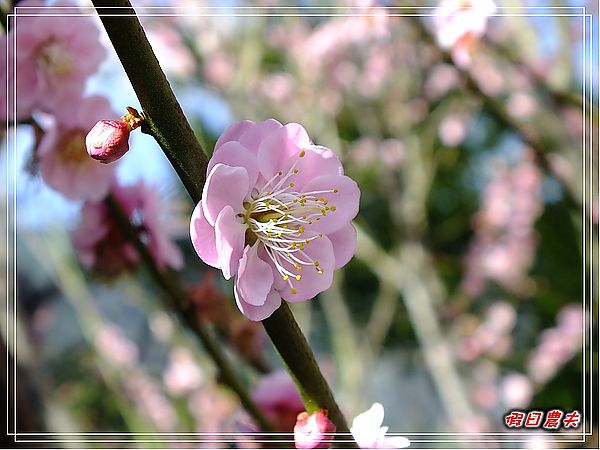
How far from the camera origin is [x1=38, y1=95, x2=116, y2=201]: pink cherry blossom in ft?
1.74

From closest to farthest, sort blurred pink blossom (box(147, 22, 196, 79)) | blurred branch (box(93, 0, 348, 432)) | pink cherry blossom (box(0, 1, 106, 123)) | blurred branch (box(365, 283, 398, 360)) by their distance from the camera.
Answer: blurred branch (box(93, 0, 348, 432)) → pink cherry blossom (box(0, 1, 106, 123)) → blurred pink blossom (box(147, 22, 196, 79)) → blurred branch (box(365, 283, 398, 360))

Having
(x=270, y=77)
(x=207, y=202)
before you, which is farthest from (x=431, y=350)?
(x=207, y=202)

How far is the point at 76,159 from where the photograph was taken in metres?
0.53

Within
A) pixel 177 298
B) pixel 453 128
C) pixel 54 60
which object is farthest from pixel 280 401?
pixel 453 128

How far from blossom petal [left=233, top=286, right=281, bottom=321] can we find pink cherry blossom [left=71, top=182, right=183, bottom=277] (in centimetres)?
25

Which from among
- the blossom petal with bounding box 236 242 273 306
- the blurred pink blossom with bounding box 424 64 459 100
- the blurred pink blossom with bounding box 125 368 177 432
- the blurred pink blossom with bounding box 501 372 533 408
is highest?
the blossom petal with bounding box 236 242 273 306

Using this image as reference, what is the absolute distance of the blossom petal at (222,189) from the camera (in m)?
0.31

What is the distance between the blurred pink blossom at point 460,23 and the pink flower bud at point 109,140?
544 millimetres

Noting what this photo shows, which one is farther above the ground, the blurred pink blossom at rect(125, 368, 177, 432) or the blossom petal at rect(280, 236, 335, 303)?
the blossom petal at rect(280, 236, 335, 303)

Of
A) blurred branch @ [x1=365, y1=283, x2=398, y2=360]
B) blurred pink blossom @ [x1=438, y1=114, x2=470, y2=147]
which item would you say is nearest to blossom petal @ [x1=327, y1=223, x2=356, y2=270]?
blurred branch @ [x1=365, y1=283, x2=398, y2=360]

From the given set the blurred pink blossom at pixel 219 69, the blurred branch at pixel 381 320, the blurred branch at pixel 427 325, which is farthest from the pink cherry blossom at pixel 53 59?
the blurred branch at pixel 381 320
